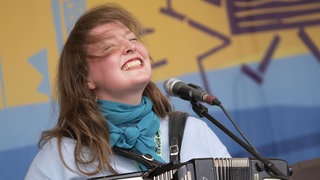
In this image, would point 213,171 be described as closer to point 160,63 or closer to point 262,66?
point 160,63

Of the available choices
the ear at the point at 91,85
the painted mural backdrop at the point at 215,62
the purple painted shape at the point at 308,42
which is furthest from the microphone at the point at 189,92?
the purple painted shape at the point at 308,42

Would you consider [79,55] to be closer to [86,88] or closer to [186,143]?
[86,88]

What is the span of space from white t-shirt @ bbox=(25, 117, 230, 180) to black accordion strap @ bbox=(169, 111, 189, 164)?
0.02m

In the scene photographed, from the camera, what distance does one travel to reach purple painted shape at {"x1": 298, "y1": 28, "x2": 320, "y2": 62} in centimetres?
334

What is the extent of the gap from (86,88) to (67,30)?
68 centimetres

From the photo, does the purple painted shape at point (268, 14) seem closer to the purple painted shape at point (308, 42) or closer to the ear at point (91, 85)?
the purple painted shape at point (308, 42)

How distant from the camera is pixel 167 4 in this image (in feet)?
9.72

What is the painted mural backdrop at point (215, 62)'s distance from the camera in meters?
2.57

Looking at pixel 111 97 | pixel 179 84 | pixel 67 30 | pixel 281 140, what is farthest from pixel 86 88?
pixel 281 140

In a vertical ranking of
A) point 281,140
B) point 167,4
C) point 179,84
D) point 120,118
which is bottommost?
point 281,140

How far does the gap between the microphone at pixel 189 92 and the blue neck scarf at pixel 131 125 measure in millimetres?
301

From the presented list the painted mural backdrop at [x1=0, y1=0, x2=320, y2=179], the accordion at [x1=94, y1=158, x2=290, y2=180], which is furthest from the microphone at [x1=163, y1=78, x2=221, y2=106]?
the painted mural backdrop at [x1=0, y1=0, x2=320, y2=179]

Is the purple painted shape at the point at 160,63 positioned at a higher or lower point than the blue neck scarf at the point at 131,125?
higher

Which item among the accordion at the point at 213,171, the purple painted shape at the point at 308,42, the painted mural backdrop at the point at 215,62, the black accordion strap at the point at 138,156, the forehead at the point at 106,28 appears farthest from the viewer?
the purple painted shape at the point at 308,42
